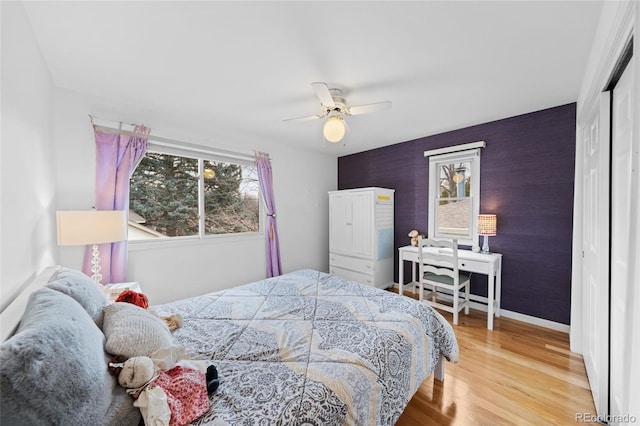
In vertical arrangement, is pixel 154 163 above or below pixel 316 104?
below

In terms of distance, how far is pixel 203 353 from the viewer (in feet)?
4.29

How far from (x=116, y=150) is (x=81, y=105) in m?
0.46

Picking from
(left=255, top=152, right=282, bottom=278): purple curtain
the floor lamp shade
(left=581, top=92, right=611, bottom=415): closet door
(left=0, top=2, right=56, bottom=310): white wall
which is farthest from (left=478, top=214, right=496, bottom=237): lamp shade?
(left=0, top=2, right=56, bottom=310): white wall

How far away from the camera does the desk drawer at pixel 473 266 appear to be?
9.18 ft

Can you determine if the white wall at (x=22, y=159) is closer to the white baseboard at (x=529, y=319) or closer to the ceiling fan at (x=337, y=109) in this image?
the ceiling fan at (x=337, y=109)

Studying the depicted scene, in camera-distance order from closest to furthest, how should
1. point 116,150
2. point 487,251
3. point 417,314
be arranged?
1. point 417,314
2. point 116,150
3. point 487,251

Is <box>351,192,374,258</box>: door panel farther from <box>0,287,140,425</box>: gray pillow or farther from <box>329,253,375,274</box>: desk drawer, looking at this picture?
<box>0,287,140,425</box>: gray pillow

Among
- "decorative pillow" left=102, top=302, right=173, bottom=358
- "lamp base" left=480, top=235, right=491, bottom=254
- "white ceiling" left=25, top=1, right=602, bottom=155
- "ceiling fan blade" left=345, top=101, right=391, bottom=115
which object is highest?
"white ceiling" left=25, top=1, right=602, bottom=155

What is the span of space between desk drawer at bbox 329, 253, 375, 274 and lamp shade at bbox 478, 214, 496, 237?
4.93 ft

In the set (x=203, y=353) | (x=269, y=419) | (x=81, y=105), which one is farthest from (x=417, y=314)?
(x=81, y=105)

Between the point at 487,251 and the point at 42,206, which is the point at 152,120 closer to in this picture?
the point at 42,206

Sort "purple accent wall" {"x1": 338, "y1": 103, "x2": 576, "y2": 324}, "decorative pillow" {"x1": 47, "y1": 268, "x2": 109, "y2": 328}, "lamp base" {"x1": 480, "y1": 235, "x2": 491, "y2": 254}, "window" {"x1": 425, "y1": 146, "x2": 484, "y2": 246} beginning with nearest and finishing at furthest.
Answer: "decorative pillow" {"x1": 47, "y1": 268, "x2": 109, "y2": 328} → "purple accent wall" {"x1": 338, "y1": 103, "x2": 576, "y2": 324} → "lamp base" {"x1": 480, "y1": 235, "x2": 491, "y2": 254} → "window" {"x1": 425, "y1": 146, "x2": 484, "y2": 246}

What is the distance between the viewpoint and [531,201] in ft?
9.36

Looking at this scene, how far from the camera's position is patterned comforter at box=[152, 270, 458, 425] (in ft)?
3.30
